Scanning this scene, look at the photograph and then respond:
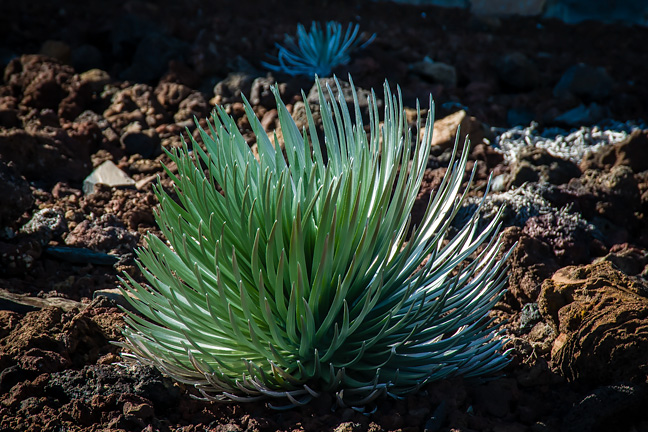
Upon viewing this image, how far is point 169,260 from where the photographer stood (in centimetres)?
150

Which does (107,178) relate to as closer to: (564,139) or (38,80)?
(38,80)

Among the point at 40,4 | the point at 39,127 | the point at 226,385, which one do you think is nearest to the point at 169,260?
the point at 226,385

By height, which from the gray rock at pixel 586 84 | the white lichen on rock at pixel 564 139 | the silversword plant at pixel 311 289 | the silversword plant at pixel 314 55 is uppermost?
the gray rock at pixel 586 84

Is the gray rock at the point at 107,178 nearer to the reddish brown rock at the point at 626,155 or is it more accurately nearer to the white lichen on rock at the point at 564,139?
the white lichen on rock at the point at 564,139

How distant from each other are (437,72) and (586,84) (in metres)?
0.96

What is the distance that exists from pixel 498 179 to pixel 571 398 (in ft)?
4.93

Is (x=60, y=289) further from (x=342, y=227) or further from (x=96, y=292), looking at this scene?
(x=342, y=227)

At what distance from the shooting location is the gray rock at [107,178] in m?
2.85

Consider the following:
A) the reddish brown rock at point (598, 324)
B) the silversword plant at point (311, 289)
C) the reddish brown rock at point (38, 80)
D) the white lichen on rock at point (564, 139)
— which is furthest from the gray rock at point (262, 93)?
the reddish brown rock at point (598, 324)

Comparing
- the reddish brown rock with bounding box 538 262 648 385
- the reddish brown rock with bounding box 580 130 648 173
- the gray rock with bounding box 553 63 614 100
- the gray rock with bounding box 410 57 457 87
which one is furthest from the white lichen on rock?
the reddish brown rock with bounding box 538 262 648 385

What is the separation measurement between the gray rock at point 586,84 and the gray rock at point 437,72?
68 cm

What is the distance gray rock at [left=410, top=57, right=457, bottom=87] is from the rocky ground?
0.5 inches

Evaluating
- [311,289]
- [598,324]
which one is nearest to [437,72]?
[598,324]

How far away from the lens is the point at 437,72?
4000 mm
